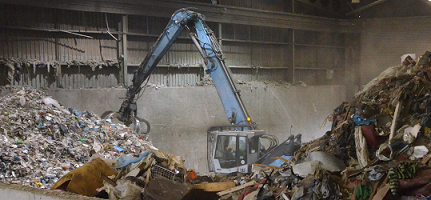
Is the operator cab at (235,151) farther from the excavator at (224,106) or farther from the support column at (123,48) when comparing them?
the support column at (123,48)

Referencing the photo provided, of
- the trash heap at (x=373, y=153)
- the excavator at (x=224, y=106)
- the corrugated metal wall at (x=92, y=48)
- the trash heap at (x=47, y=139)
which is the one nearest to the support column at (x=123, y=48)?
the corrugated metal wall at (x=92, y=48)

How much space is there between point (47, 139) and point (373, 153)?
709cm

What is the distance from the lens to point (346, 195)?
4.50 m

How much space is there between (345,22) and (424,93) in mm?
14224

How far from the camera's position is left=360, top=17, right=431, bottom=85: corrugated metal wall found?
56.2 ft

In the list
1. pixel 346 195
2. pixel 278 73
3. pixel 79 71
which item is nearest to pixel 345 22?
pixel 278 73

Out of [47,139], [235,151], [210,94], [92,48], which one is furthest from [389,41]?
[47,139]

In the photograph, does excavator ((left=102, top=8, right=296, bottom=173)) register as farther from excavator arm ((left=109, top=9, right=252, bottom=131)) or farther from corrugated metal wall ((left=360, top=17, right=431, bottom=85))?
corrugated metal wall ((left=360, top=17, right=431, bottom=85))

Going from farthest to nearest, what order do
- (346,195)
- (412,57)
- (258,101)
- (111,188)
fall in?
(258,101)
(412,57)
(111,188)
(346,195)

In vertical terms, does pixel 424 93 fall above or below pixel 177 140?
above

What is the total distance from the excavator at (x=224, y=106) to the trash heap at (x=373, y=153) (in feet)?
7.47

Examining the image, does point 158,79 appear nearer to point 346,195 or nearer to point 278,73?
point 278,73

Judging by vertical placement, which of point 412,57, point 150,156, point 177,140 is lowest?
point 177,140

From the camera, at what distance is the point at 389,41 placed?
18047 millimetres
